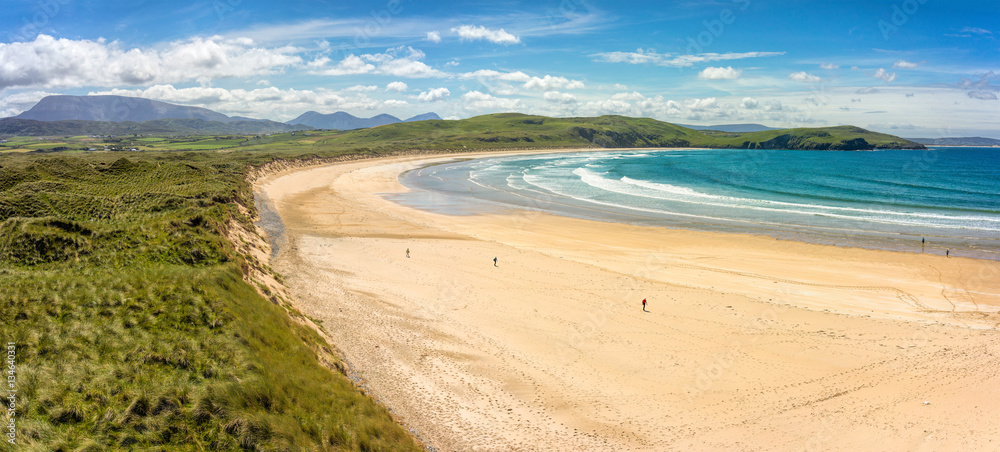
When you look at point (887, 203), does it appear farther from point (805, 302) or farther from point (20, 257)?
point (20, 257)

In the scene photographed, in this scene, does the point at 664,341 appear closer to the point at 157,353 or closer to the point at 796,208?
the point at 157,353

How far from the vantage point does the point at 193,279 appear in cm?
1328

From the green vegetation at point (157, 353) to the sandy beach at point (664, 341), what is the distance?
9.48ft

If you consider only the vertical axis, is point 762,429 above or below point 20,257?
below

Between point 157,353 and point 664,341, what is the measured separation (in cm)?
1551

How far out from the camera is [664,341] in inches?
696

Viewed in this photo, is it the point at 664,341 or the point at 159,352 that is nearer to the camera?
the point at 159,352

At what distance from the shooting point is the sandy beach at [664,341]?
12.8 meters

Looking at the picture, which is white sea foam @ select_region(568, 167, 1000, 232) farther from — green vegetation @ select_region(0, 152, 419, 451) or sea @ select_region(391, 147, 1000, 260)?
green vegetation @ select_region(0, 152, 419, 451)

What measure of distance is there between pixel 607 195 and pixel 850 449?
153ft

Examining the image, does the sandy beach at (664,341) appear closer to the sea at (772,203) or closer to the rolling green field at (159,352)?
the rolling green field at (159,352)

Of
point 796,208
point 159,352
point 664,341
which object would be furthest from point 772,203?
point 159,352

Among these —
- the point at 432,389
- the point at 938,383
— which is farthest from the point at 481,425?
the point at 938,383

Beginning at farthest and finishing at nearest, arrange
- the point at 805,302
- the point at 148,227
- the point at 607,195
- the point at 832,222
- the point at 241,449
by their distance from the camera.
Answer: the point at 607,195
the point at 832,222
the point at 805,302
the point at 148,227
the point at 241,449
